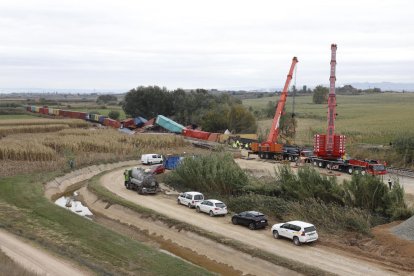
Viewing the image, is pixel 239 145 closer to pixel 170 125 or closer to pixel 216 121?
pixel 216 121

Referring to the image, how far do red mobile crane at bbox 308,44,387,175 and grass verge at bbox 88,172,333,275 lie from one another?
79.3ft

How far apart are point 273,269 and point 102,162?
37503mm

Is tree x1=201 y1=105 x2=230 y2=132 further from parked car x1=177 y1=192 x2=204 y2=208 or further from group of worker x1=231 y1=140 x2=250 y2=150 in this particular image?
parked car x1=177 y1=192 x2=204 y2=208

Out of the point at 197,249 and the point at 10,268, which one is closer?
the point at 10,268

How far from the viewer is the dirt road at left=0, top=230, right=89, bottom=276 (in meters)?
22.3

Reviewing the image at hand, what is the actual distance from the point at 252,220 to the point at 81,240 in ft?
35.8

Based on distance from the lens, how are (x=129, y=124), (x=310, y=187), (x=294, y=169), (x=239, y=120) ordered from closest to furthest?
(x=310, y=187) < (x=294, y=169) < (x=239, y=120) < (x=129, y=124)

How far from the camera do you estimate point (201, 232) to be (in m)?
30.7

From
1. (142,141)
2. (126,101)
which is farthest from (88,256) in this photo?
(126,101)

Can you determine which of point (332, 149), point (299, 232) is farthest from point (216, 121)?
point (299, 232)

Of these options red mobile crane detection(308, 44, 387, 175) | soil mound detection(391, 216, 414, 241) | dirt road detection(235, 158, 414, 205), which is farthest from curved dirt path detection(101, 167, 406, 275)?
red mobile crane detection(308, 44, 387, 175)

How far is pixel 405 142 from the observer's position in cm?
5619

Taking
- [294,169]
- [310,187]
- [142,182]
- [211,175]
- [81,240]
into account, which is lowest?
[294,169]

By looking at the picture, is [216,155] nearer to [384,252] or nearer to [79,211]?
[79,211]
